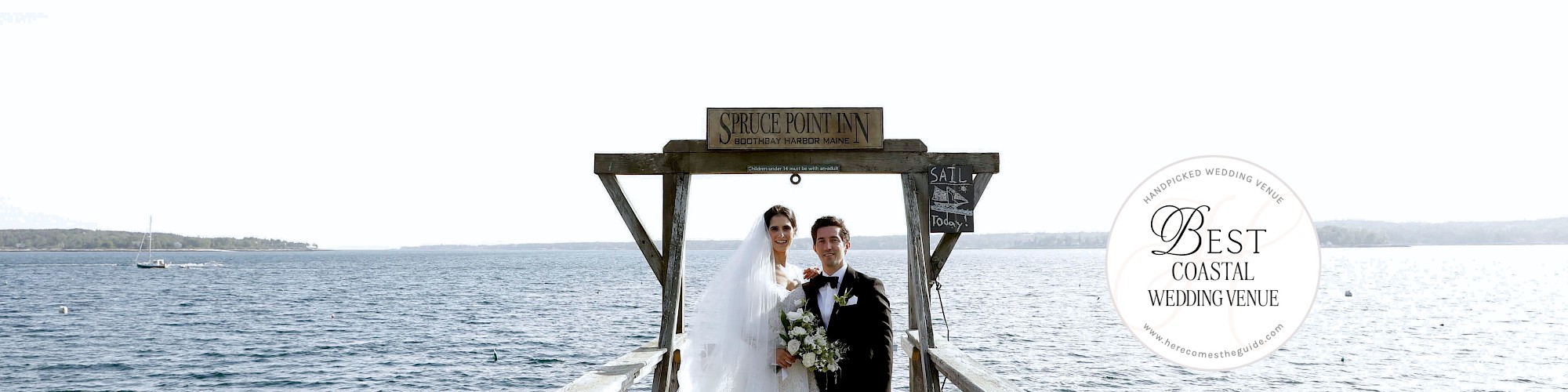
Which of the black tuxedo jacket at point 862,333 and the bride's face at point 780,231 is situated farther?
the bride's face at point 780,231

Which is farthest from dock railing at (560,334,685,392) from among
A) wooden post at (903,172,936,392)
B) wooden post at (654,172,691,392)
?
wooden post at (903,172,936,392)

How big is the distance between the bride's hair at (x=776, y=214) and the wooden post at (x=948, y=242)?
1.36 meters

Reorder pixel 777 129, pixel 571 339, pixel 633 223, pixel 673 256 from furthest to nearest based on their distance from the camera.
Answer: pixel 571 339 → pixel 633 223 → pixel 673 256 → pixel 777 129

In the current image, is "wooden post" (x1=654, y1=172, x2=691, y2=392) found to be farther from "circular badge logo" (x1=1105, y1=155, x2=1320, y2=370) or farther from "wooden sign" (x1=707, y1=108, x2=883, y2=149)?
"circular badge logo" (x1=1105, y1=155, x2=1320, y2=370)

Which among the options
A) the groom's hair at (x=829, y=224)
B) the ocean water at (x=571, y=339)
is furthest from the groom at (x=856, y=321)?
the ocean water at (x=571, y=339)

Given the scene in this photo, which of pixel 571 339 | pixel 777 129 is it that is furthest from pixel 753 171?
pixel 571 339

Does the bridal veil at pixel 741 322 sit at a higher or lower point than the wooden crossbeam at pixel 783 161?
lower

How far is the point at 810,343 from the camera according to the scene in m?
4.84

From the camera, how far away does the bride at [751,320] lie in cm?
508

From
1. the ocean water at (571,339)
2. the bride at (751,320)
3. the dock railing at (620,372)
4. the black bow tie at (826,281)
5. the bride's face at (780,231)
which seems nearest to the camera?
the dock railing at (620,372)

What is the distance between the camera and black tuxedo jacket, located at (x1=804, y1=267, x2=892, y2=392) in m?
4.93

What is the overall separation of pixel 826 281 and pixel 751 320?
0.44 m

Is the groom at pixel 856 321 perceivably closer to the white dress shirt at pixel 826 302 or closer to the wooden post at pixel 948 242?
the white dress shirt at pixel 826 302

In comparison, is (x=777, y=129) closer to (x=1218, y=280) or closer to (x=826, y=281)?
(x=826, y=281)
